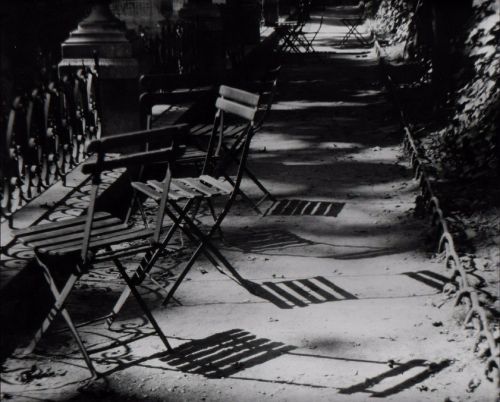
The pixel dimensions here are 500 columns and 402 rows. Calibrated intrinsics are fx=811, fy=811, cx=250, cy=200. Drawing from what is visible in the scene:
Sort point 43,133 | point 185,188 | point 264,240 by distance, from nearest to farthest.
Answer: point 185,188
point 43,133
point 264,240

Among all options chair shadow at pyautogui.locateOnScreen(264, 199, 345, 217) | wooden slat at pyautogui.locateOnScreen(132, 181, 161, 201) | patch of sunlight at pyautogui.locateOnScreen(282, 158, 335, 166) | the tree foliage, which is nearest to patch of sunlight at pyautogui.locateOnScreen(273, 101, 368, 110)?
the tree foliage

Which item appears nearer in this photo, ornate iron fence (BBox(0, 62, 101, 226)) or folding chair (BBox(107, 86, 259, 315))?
folding chair (BBox(107, 86, 259, 315))

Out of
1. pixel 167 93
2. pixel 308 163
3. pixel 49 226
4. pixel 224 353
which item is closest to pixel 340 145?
pixel 308 163

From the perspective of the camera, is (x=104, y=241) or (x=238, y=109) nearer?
(x=104, y=241)

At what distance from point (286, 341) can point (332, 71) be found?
15127mm

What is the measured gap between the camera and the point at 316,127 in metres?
12.4

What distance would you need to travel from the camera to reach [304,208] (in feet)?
25.9

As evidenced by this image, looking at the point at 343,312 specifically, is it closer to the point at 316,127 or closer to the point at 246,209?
the point at 246,209

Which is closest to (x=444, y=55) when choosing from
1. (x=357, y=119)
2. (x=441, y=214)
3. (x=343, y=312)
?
(x=357, y=119)

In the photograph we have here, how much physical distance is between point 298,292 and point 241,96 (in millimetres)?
1661

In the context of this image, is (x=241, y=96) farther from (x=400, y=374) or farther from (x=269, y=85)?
(x=400, y=374)

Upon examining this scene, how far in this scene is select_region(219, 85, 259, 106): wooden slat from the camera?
6215mm

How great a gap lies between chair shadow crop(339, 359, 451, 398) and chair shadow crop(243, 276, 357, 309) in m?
1.09

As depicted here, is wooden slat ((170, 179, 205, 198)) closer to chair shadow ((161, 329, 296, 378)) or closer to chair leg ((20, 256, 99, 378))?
chair shadow ((161, 329, 296, 378))
